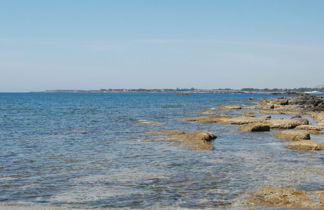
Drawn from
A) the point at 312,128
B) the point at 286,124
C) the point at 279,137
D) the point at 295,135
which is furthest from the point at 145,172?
the point at 286,124

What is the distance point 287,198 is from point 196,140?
1244 cm

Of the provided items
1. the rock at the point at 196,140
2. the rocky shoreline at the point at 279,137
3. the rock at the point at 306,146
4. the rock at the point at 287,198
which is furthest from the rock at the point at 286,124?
the rock at the point at 287,198

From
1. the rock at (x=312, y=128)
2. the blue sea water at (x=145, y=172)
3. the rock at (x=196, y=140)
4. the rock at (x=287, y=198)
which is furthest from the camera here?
the rock at (x=312, y=128)

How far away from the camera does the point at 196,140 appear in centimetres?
2336

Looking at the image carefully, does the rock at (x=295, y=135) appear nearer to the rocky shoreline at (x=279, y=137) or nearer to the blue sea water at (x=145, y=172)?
the rocky shoreline at (x=279, y=137)

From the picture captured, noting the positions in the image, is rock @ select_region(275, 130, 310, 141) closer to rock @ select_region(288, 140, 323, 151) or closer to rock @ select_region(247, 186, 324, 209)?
rock @ select_region(288, 140, 323, 151)

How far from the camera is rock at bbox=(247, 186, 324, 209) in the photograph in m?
10.4

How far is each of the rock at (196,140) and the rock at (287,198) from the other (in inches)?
365

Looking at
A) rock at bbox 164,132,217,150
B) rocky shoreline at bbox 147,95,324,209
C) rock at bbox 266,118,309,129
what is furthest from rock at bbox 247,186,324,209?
rock at bbox 266,118,309,129

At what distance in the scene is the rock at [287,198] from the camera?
10.4 m

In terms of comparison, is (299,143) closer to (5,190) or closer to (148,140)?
(148,140)

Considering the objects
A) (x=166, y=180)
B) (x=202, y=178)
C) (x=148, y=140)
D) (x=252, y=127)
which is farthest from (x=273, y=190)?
(x=252, y=127)

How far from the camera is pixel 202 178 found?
13984 millimetres

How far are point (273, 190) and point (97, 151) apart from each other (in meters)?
11.3
